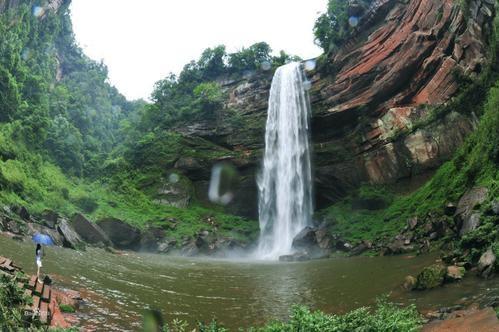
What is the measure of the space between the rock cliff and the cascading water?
1008mm

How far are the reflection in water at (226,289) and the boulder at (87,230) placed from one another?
A: 8048 millimetres

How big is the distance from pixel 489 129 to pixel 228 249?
17779 mm

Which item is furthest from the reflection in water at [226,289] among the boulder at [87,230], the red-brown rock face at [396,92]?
the red-brown rock face at [396,92]

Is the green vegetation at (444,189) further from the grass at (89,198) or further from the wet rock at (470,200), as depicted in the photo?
the grass at (89,198)

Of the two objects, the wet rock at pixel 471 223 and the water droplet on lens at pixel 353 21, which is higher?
the water droplet on lens at pixel 353 21

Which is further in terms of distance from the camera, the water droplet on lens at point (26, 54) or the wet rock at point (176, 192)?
the water droplet on lens at point (26, 54)

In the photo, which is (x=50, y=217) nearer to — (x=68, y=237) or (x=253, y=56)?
(x=68, y=237)

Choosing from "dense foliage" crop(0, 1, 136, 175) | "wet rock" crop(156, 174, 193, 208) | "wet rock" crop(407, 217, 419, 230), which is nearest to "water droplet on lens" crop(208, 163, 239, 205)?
"wet rock" crop(156, 174, 193, 208)

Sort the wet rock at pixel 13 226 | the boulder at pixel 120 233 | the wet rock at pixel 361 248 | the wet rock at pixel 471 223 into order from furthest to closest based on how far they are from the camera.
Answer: the boulder at pixel 120 233 → the wet rock at pixel 361 248 → the wet rock at pixel 13 226 → the wet rock at pixel 471 223

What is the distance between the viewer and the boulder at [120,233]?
25672 mm

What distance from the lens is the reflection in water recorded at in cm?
823

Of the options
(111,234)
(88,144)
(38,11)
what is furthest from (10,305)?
(38,11)

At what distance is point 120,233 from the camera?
84.8 ft

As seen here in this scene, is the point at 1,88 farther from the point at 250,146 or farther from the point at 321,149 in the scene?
the point at 321,149
